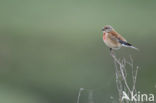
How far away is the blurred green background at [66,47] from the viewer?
40.3 ft

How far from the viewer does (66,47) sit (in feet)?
49.7

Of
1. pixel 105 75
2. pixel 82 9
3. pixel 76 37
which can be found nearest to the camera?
pixel 105 75

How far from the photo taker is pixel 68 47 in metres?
15.1

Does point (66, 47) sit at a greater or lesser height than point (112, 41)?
greater

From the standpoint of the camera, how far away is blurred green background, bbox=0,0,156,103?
12.3 meters

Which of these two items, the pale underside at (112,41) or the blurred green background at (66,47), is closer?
the pale underside at (112,41)

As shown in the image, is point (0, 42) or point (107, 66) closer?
point (107, 66)

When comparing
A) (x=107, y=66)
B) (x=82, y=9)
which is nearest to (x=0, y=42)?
(x=107, y=66)

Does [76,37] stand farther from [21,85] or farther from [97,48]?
[21,85]

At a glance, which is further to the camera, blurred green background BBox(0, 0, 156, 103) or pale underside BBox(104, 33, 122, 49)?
blurred green background BBox(0, 0, 156, 103)

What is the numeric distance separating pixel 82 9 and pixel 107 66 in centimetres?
757

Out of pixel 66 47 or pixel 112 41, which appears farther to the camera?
pixel 66 47

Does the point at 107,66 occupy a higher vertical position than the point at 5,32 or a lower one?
lower

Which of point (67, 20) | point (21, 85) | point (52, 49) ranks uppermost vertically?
point (67, 20)
